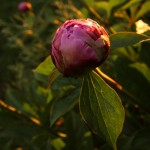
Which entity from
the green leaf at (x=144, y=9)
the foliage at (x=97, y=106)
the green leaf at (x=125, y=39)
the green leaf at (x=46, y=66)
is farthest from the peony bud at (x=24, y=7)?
the green leaf at (x=125, y=39)

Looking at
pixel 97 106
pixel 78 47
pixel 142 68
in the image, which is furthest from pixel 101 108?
pixel 142 68

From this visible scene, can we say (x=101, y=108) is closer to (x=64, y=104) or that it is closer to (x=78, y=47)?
(x=78, y=47)

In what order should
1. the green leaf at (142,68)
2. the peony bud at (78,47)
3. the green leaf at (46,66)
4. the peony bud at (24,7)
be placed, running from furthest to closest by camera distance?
the peony bud at (24,7), the green leaf at (142,68), the green leaf at (46,66), the peony bud at (78,47)

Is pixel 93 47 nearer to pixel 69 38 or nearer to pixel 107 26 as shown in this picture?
pixel 69 38

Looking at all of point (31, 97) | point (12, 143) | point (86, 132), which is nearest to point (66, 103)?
point (86, 132)

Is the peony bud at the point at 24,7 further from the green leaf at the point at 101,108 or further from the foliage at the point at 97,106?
the green leaf at the point at 101,108

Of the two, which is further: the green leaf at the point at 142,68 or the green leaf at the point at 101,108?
the green leaf at the point at 142,68

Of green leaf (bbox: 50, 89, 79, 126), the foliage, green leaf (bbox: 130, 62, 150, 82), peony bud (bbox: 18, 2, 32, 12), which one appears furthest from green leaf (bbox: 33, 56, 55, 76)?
peony bud (bbox: 18, 2, 32, 12)
